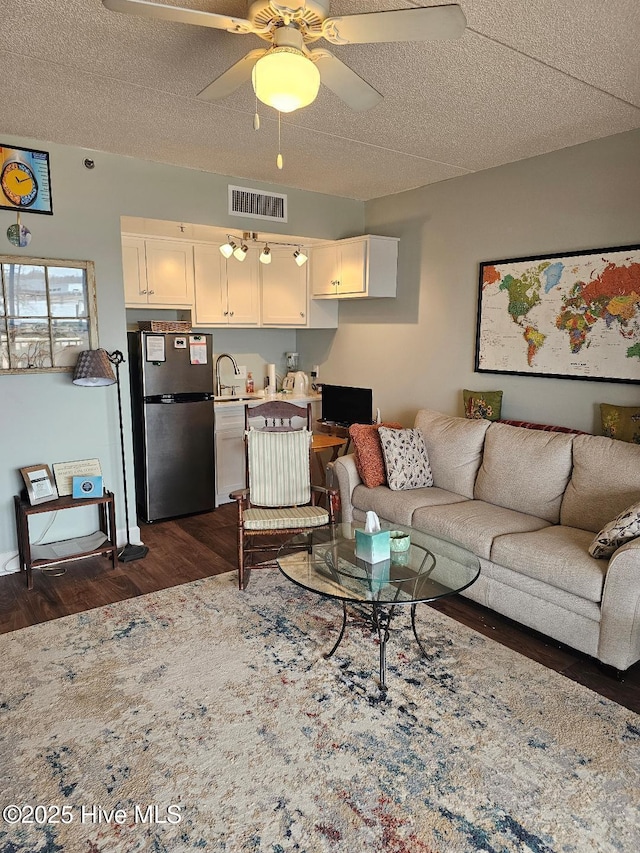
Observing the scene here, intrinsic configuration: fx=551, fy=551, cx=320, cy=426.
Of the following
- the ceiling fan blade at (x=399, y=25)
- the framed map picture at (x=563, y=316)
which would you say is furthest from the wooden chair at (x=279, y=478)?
the ceiling fan blade at (x=399, y=25)

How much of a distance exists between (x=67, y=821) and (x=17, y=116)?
3.34 metres

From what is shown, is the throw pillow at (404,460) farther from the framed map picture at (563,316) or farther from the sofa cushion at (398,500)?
the framed map picture at (563,316)

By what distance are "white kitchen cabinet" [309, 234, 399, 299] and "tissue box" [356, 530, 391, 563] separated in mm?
2669

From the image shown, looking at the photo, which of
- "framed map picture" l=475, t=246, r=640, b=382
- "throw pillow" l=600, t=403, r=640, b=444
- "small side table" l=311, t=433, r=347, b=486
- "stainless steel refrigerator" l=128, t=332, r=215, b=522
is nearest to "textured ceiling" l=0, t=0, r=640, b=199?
"framed map picture" l=475, t=246, r=640, b=382

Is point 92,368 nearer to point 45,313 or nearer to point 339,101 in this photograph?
point 45,313

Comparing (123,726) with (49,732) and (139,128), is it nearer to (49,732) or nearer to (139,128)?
(49,732)

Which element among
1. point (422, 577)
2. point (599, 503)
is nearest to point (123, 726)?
point (422, 577)

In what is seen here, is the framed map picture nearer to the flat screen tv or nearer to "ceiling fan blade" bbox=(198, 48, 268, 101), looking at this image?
the flat screen tv

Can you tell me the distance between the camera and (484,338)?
13.4 feet

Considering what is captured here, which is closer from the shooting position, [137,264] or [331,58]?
[331,58]

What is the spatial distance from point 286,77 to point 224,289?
348cm

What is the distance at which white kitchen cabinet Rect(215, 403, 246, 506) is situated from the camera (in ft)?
16.2

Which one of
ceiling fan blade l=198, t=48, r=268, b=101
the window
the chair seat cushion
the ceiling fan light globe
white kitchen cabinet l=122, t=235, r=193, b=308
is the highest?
ceiling fan blade l=198, t=48, r=268, b=101

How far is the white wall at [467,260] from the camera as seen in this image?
131 inches
